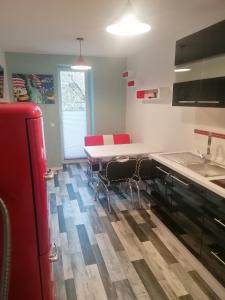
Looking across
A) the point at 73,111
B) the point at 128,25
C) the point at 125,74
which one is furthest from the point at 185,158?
the point at 73,111

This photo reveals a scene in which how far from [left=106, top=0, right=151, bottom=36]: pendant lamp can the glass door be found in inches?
144

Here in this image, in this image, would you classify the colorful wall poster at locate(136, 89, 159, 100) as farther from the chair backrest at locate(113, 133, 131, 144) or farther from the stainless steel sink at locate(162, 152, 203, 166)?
the stainless steel sink at locate(162, 152, 203, 166)

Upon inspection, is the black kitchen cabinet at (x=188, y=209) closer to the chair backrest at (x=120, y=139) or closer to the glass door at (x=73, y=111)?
the chair backrest at (x=120, y=139)

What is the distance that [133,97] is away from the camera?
194 inches

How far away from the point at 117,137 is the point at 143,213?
1.85 meters

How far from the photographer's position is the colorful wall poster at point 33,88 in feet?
15.1

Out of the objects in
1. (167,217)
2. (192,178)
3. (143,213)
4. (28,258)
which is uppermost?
(192,178)

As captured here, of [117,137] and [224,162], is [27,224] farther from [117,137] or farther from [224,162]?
[117,137]

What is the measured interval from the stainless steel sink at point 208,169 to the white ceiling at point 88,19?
5.14 feet

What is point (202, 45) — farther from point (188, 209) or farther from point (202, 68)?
point (188, 209)

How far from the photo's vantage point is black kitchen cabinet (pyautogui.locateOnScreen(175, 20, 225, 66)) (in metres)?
1.95

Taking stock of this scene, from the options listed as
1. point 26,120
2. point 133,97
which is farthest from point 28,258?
point 133,97

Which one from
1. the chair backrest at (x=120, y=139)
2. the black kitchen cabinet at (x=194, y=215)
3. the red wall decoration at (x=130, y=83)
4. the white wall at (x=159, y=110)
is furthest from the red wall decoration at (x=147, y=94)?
the black kitchen cabinet at (x=194, y=215)

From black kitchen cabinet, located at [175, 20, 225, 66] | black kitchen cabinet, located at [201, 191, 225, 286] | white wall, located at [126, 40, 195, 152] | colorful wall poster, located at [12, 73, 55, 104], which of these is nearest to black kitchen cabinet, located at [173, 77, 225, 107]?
black kitchen cabinet, located at [175, 20, 225, 66]
